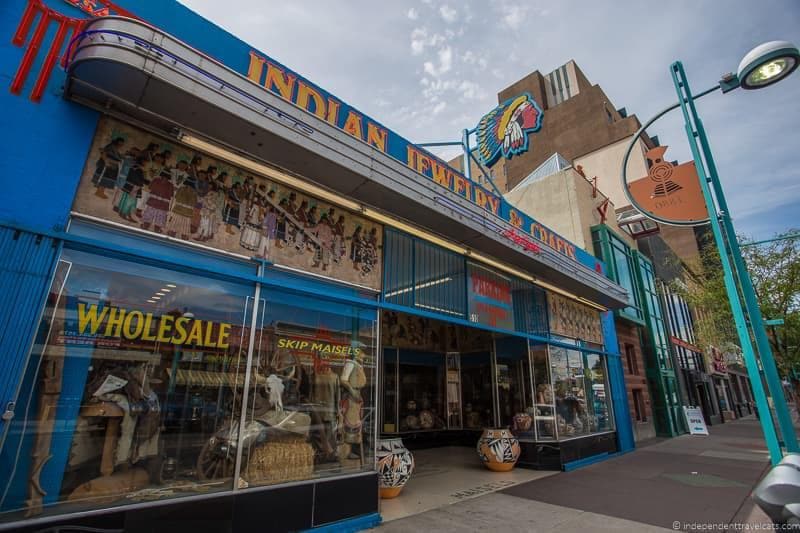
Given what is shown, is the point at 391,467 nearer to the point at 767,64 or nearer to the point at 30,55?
the point at 30,55

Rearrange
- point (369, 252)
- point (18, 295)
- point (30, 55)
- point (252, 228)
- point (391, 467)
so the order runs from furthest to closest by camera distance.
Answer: point (391, 467) → point (369, 252) → point (252, 228) → point (30, 55) → point (18, 295)

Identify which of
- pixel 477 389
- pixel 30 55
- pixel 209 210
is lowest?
pixel 477 389

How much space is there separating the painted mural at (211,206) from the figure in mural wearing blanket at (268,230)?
0.04ft

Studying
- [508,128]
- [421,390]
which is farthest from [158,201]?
[421,390]

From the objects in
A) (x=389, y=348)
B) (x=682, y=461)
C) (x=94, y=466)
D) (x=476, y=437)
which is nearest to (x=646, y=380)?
(x=682, y=461)

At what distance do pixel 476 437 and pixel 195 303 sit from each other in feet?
35.1

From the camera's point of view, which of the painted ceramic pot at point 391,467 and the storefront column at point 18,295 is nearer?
the storefront column at point 18,295

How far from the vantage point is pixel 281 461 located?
16.0 ft

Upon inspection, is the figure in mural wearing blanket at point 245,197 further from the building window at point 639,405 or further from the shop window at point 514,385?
the building window at point 639,405

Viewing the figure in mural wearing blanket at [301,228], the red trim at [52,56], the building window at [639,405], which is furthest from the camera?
the building window at [639,405]

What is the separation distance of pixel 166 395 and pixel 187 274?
1.34 m

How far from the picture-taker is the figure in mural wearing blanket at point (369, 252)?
6.32 m

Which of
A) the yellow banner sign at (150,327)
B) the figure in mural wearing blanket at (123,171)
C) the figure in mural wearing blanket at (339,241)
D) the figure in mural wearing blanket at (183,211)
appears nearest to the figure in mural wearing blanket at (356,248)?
the figure in mural wearing blanket at (339,241)

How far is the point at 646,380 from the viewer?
17.0 meters
